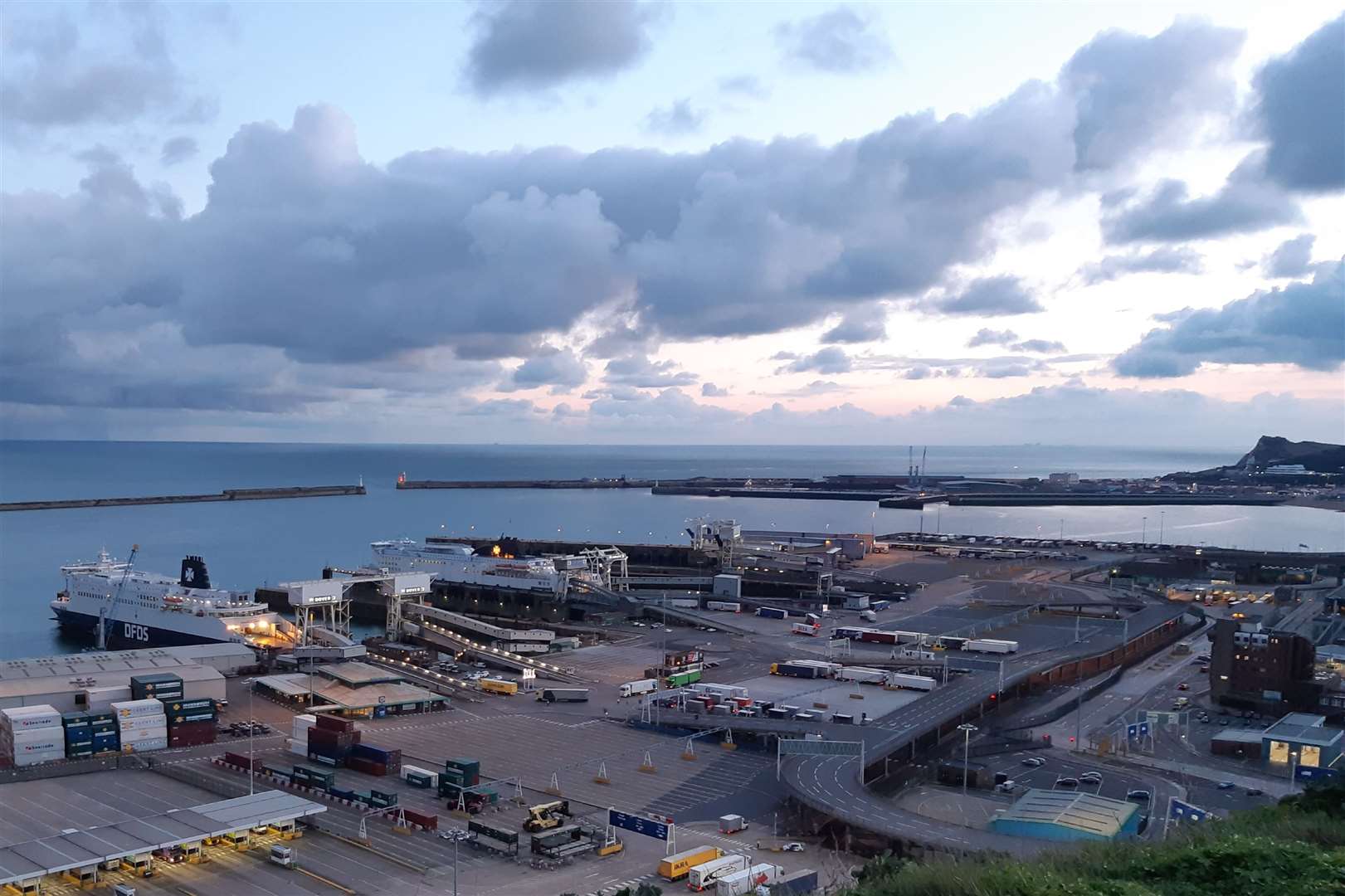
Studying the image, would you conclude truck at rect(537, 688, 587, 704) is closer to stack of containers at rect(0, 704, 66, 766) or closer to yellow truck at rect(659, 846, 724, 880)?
stack of containers at rect(0, 704, 66, 766)

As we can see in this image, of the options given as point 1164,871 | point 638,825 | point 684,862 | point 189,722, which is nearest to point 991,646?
point 638,825

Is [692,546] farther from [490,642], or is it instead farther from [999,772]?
[999,772]

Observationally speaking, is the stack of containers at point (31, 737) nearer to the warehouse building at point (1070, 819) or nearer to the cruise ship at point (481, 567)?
the warehouse building at point (1070, 819)

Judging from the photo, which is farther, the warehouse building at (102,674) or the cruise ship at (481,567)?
the cruise ship at (481,567)

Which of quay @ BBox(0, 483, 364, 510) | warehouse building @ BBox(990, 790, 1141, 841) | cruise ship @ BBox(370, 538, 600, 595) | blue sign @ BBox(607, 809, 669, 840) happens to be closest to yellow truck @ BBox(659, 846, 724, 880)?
blue sign @ BBox(607, 809, 669, 840)

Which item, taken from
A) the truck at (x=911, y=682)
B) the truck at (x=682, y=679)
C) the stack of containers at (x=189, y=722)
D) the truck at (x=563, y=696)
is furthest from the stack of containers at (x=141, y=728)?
the truck at (x=911, y=682)
